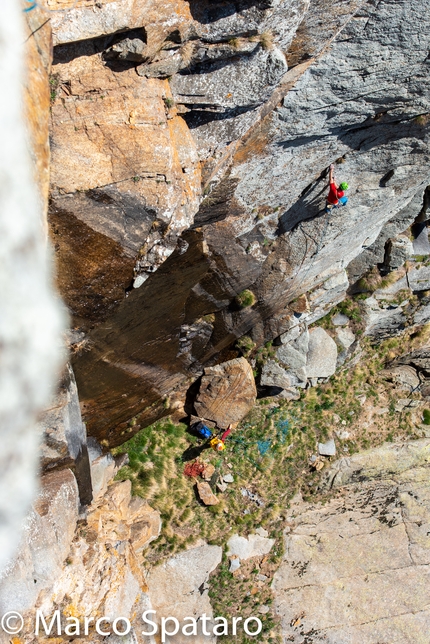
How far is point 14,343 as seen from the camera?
4270 millimetres

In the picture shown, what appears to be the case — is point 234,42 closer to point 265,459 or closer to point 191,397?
point 191,397

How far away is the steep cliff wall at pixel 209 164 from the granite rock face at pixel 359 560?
12.2 feet

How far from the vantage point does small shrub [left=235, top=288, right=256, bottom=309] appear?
8.09m

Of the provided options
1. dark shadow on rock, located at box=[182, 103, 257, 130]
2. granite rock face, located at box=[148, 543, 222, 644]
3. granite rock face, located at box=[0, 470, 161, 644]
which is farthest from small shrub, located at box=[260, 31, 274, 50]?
granite rock face, located at box=[148, 543, 222, 644]

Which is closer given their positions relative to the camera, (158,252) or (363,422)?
(158,252)

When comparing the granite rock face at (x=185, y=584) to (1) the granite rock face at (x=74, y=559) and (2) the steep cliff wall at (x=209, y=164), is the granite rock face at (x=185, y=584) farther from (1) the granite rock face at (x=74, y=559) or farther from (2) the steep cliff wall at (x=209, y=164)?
(2) the steep cliff wall at (x=209, y=164)

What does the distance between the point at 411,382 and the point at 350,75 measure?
7.14 meters

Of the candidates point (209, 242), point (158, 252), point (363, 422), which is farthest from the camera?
point (363, 422)

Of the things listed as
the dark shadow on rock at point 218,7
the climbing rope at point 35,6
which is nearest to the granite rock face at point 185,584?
the dark shadow on rock at point 218,7

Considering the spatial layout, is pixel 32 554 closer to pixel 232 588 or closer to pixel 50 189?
pixel 50 189

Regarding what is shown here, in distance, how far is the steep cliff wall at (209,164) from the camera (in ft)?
14.8

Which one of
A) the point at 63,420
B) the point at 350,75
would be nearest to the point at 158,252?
the point at 63,420

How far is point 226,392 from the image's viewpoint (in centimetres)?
918

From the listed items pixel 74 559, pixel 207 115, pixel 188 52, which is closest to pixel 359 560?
pixel 74 559
